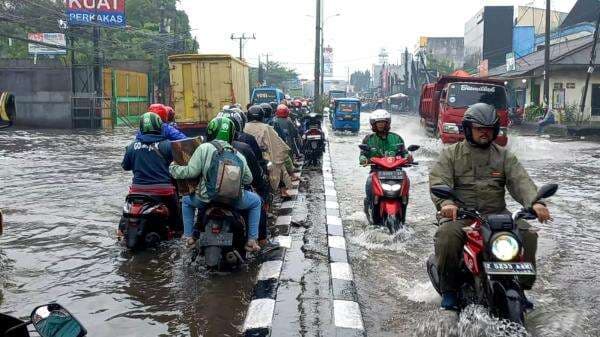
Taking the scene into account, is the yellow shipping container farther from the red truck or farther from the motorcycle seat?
the motorcycle seat

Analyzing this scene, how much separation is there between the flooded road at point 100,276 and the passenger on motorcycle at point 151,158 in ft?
2.28

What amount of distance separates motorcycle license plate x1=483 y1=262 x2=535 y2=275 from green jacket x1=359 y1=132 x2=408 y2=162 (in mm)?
4031

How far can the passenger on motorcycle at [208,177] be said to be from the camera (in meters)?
5.43

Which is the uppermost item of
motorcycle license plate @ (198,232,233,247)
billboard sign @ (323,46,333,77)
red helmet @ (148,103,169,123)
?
billboard sign @ (323,46,333,77)

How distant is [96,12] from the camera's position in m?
29.4

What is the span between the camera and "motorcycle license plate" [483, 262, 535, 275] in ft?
11.5

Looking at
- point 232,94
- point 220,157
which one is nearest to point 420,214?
point 220,157

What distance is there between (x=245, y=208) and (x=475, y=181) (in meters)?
2.24

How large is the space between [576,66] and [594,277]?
2830 cm

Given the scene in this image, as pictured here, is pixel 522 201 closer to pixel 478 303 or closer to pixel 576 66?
pixel 478 303

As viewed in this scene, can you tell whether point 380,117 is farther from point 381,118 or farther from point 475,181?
point 475,181

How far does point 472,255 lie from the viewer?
12.5 feet

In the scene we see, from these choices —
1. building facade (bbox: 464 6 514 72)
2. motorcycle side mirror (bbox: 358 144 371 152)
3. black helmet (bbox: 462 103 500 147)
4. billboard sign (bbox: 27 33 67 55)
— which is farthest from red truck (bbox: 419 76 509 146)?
building facade (bbox: 464 6 514 72)

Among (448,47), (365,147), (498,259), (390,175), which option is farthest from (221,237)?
(448,47)
